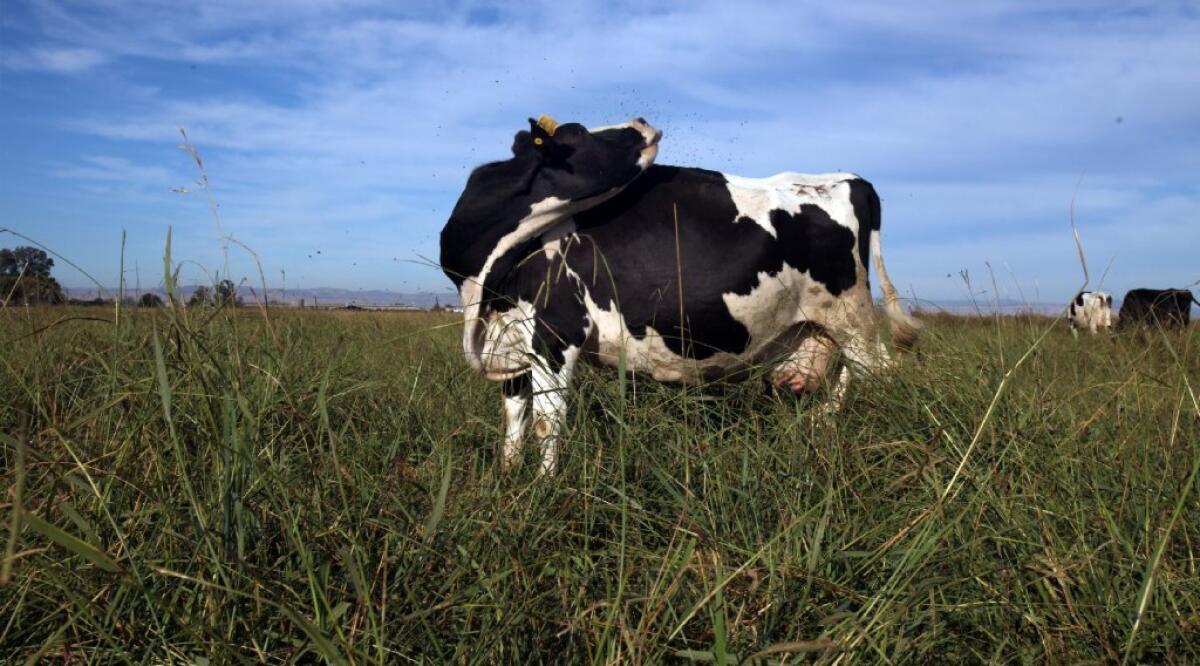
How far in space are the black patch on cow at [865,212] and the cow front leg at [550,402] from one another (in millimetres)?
1624

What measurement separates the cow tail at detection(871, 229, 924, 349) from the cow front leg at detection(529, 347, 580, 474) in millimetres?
1712

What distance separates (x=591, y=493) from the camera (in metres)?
2.27

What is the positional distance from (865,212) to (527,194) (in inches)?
68.6

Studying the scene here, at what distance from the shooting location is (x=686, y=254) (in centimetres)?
379

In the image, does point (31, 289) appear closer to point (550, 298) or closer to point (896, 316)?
point (550, 298)

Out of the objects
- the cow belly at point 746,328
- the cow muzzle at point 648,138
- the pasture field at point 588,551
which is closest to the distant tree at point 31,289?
the pasture field at point 588,551

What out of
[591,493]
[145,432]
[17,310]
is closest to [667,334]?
[591,493]

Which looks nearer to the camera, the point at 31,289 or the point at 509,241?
the point at 509,241

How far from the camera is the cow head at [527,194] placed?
368 centimetres

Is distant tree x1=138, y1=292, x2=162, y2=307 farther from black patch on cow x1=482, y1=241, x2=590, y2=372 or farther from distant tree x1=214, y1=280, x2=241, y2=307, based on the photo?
black patch on cow x1=482, y1=241, x2=590, y2=372

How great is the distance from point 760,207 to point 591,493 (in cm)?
213

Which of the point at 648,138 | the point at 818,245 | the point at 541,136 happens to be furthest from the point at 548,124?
the point at 818,245

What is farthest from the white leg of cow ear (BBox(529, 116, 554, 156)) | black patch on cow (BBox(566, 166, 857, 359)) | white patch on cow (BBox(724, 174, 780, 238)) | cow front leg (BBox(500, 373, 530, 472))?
cow ear (BBox(529, 116, 554, 156))

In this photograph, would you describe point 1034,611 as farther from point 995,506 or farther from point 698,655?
point 698,655
